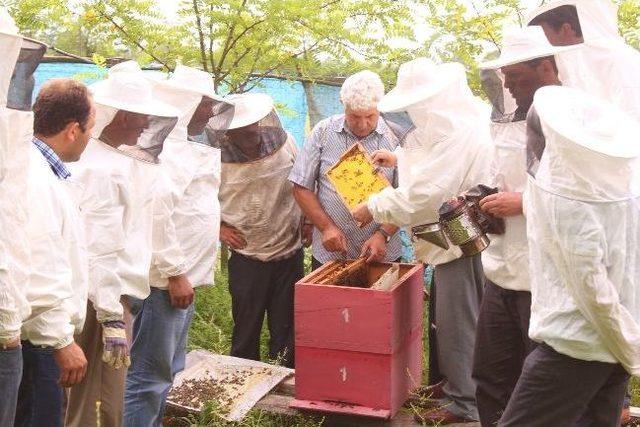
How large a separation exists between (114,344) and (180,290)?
1.85ft

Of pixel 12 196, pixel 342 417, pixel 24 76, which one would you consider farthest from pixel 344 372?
pixel 24 76

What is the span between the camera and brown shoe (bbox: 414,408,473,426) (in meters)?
4.29

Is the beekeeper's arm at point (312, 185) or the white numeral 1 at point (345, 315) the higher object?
the beekeeper's arm at point (312, 185)

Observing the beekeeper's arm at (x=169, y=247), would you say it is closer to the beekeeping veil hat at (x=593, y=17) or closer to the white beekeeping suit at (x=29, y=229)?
the white beekeeping suit at (x=29, y=229)

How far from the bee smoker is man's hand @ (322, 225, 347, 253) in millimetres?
1226

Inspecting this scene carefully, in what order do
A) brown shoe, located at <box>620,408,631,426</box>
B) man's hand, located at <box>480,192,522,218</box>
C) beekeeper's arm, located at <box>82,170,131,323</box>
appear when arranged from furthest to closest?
brown shoe, located at <box>620,408,631,426</box>, man's hand, located at <box>480,192,522,218</box>, beekeeper's arm, located at <box>82,170,131,323</box>

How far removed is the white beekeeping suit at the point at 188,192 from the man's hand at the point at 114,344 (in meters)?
0.48

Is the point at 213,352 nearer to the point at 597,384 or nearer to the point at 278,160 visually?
the point at 278,160

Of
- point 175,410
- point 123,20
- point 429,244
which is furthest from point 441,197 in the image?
point 123,20

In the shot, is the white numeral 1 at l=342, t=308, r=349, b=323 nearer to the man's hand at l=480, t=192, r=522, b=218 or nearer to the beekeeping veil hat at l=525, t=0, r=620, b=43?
the man's hand at l=480, t=192, r=522, b=218

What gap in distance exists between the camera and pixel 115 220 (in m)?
3.25

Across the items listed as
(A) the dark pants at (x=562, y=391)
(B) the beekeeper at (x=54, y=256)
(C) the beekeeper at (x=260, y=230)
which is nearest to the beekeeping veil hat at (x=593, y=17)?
(A) the dark pants at (x=562, y=391)

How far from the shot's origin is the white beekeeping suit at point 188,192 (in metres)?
3.73

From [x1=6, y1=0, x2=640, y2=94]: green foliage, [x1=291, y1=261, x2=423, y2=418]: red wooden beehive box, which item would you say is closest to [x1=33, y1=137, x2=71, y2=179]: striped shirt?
[x1=291, y1=261, x2=423, y2=418]: red wooden beehive box
